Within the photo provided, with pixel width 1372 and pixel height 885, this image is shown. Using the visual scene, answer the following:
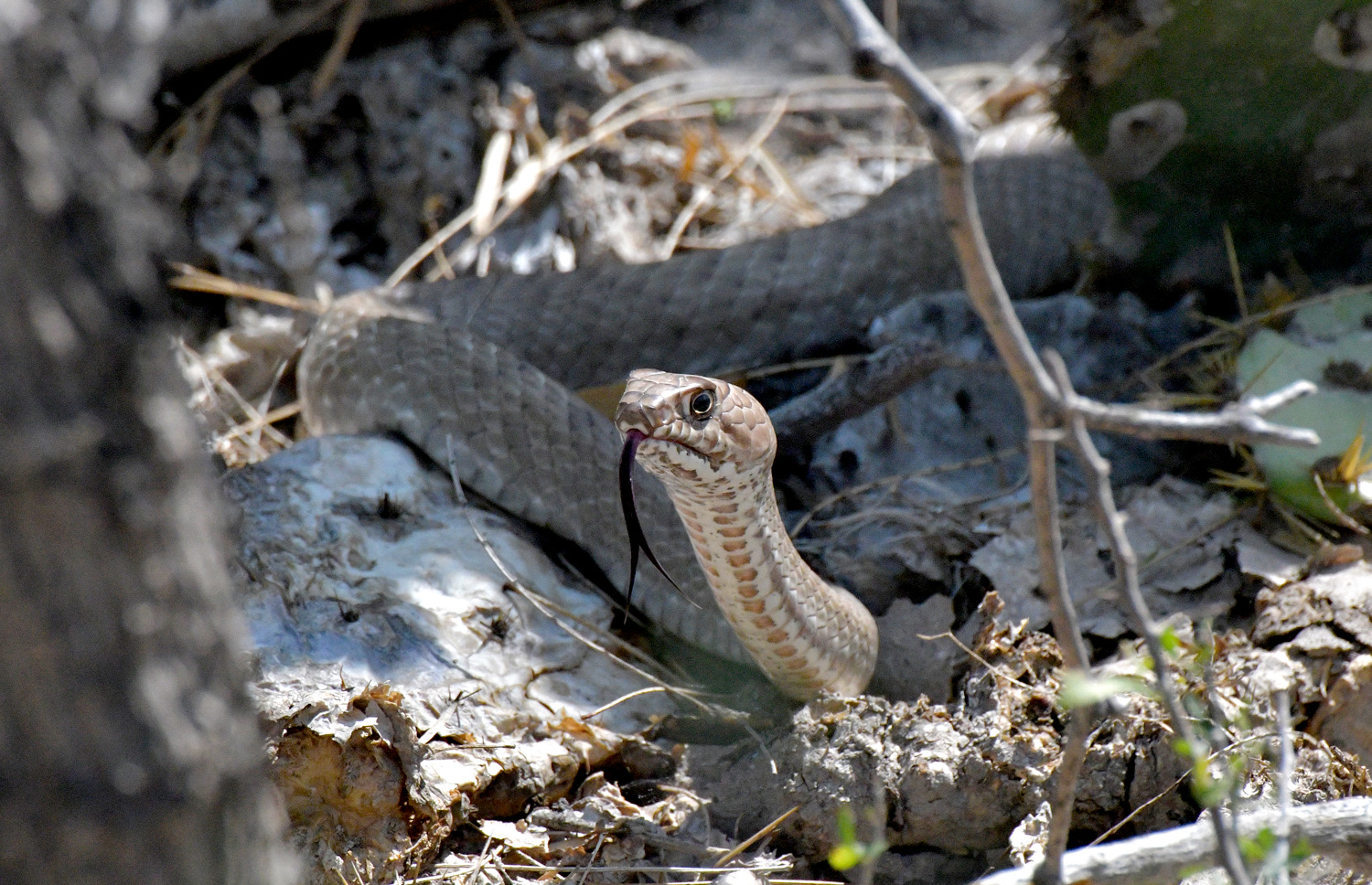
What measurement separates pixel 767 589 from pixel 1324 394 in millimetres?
1708

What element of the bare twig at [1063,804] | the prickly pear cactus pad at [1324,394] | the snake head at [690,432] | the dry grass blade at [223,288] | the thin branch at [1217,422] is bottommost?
the prickly pear cactus pad at [1324,394]

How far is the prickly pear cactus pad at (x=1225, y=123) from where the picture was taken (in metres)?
3.29

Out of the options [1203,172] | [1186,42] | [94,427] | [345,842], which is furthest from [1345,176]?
[94,427]

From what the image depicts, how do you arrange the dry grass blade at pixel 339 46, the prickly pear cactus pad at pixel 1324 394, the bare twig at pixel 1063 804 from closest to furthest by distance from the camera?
1. the bare twig at pixel 1063 804
2. the prickly pear cactus pad at pixel 1324 394
3. the dry grass blade at pixel 339 46

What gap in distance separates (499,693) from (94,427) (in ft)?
5.45

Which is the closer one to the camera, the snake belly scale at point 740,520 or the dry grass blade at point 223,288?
the snake belly scale at point 740,520

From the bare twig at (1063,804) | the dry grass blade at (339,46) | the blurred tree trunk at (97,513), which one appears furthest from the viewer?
the dry grass blade at (339,46)

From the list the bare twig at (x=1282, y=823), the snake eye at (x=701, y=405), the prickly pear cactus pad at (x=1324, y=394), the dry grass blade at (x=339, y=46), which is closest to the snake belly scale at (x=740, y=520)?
the snake eye at (x=701, y=405)

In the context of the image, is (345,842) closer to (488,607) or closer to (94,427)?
(488,607)

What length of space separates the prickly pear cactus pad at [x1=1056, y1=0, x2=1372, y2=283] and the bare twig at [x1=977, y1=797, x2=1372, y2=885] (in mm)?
2447

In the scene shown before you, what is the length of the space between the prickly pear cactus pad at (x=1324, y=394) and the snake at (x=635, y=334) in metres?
0.91

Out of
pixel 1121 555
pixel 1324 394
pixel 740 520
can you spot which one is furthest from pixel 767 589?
pixel 1324 394

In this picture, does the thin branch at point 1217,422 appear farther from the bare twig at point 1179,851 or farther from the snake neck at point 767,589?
the snake neck at point 767,589

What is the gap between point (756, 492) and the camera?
221 centimetres
